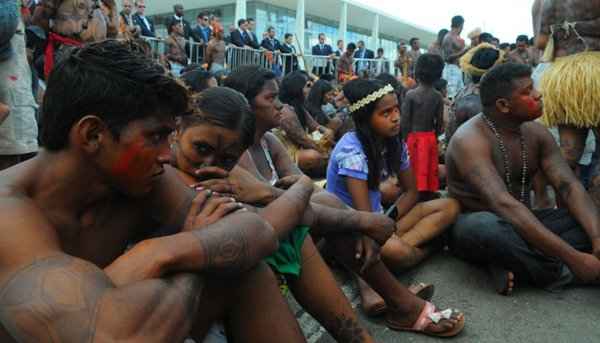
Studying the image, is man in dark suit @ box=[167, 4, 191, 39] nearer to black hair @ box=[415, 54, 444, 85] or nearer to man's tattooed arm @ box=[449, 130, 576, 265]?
black hair @ box=[415, 54, 444, 85]

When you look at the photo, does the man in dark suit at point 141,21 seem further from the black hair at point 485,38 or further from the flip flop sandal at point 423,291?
the flip flop sandal at point 423,291

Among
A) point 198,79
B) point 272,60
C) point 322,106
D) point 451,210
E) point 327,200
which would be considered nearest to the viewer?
point 327,200

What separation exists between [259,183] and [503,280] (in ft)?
5.35

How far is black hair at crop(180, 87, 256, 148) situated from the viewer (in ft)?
7.71

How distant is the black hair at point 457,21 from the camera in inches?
467

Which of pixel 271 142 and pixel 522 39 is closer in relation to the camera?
pixel 271 142

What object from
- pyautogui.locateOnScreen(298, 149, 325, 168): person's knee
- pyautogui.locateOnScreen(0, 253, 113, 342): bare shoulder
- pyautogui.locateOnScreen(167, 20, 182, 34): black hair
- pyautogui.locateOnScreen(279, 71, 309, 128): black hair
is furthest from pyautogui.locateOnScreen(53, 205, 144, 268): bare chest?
pyautogui.locateOnScreen(167, 20, 182, 34): black hair

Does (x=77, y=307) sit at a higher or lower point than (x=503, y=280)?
higher

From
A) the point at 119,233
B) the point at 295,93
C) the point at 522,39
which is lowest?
the point at 119,233

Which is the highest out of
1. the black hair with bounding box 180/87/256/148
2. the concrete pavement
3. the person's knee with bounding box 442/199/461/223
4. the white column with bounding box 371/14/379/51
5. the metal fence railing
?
the white column with bounding box 371/14/379/51

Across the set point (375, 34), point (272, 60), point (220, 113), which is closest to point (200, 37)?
point (272, 60)

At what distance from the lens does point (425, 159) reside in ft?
18.6

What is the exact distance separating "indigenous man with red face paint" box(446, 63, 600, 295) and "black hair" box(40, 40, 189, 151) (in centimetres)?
223

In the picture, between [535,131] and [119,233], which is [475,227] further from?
[119,233]
